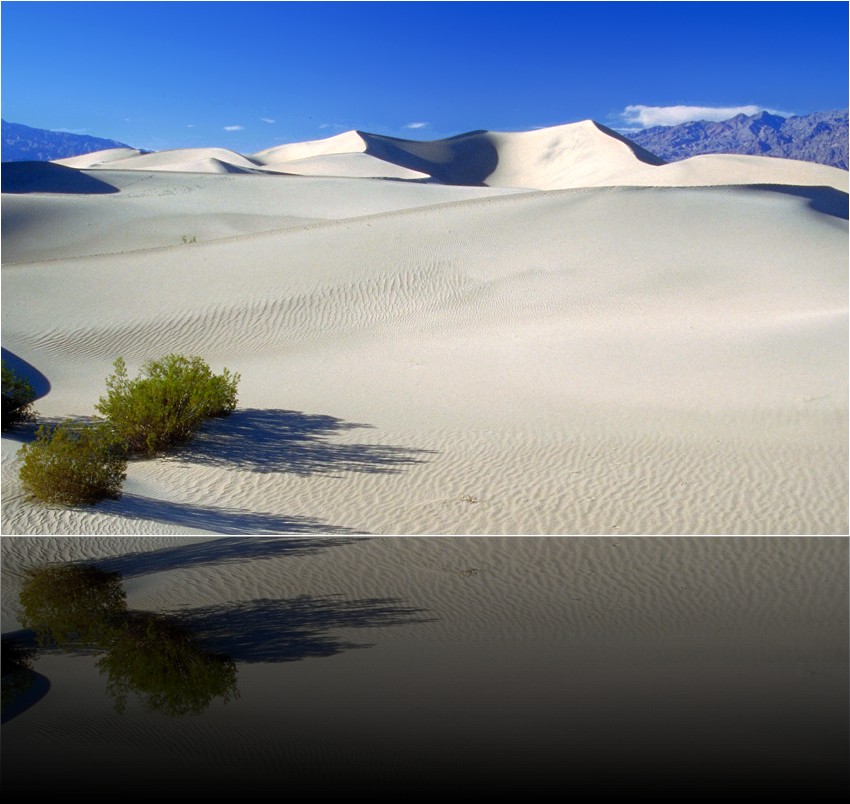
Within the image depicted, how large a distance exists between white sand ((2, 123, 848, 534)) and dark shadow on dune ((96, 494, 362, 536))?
4cm

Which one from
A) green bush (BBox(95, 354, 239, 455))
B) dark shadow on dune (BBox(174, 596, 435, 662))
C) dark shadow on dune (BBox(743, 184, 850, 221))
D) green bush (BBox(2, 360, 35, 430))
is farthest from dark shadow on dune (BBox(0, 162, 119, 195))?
dark shadow on dune (BBox(174, 596, 435, 662))

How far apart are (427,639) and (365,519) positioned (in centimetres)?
388

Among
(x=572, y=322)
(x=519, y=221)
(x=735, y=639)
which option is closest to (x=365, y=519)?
(x=735, y=639)

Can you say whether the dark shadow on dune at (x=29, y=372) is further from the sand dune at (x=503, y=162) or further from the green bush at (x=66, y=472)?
the sand dune at (x=503, y=162)

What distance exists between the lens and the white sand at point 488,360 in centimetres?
942

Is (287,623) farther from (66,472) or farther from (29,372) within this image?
(29,372)

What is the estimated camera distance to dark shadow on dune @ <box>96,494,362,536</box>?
8.70 m

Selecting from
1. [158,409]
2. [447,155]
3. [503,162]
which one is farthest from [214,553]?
[447,155]

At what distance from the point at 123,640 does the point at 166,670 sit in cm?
66

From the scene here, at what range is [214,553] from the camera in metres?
7.61

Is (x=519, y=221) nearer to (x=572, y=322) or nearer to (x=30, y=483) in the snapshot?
(x=572, y=322)

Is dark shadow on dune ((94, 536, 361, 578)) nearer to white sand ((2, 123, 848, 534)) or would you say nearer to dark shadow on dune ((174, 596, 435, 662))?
white sand ((2, 123, 848, 534))

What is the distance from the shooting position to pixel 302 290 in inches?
824

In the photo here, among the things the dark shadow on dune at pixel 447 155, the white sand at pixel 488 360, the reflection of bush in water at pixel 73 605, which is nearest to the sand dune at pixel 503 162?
the dark shadow on dune at pixel 447 155
